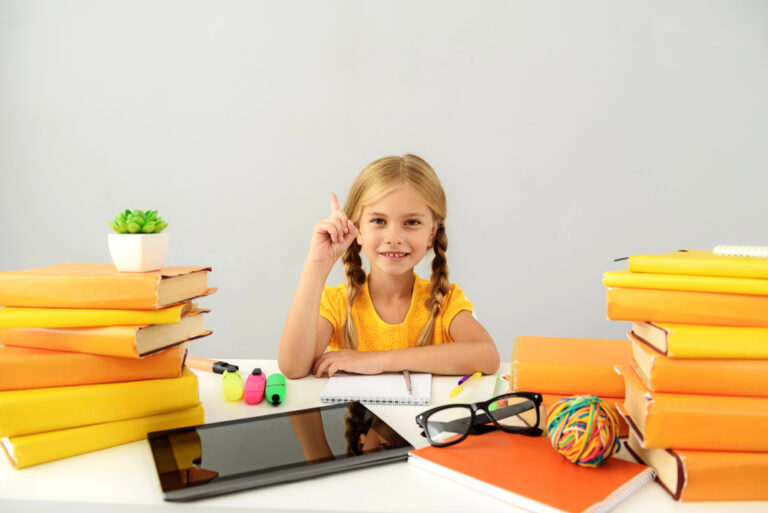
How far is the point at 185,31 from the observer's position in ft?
8.71

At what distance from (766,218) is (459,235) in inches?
53.7

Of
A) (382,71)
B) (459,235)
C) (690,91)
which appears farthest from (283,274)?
(690,91)

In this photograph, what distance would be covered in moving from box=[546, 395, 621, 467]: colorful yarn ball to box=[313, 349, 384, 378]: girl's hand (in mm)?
489

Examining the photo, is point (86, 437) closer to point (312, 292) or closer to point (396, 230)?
point (312, 292)

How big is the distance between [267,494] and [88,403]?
295 millimetres

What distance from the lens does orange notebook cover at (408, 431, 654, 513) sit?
0.59 m

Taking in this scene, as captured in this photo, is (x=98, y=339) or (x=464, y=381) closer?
(x=98, y=339)

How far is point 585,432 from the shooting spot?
2.11 ft

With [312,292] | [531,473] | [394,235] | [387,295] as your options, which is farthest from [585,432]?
[387,295]

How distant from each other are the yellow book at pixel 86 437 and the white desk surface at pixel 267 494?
0.04 feet

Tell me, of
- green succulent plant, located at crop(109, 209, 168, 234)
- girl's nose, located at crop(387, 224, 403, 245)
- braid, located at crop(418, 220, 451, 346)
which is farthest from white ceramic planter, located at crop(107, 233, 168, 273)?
braid, located at crop(418, 220, 451, 346)

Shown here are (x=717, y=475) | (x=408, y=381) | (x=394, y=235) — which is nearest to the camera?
(x=717, y=475)

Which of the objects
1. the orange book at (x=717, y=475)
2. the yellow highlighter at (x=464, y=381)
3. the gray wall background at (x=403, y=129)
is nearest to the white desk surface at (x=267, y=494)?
the orange book at (x=717, y=475)

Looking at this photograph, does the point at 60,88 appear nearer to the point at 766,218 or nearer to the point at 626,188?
the point at 626,188
